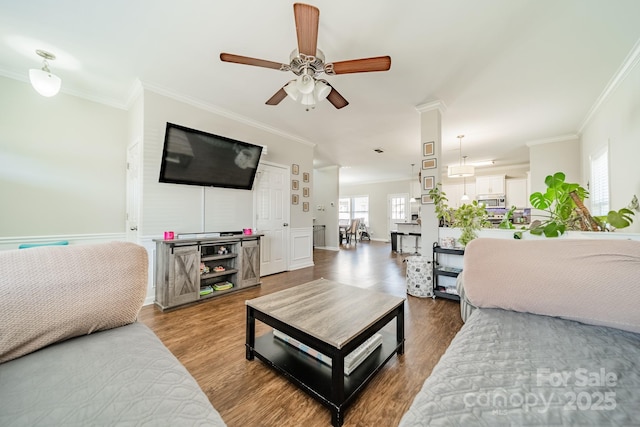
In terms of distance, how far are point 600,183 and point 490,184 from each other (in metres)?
3.70

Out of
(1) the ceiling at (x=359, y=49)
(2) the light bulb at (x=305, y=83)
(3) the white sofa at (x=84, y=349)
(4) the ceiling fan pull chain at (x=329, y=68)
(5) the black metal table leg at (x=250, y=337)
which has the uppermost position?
(1) the ceiling at (x=359, y=49)

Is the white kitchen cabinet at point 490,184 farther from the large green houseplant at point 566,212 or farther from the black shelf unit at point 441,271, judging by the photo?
the black shelf unit at point 441,271

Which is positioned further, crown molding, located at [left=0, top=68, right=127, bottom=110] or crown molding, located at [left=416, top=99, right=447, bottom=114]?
crown molding, located at [left=416, top=99, right=447, bottom=114]

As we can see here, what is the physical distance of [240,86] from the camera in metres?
2.95

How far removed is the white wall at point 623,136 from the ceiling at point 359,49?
0.24 m

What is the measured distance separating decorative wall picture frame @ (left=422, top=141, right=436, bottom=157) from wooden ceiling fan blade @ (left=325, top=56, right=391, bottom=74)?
1.81 metres

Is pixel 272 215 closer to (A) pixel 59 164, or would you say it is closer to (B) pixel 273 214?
(B) pixel 273 214

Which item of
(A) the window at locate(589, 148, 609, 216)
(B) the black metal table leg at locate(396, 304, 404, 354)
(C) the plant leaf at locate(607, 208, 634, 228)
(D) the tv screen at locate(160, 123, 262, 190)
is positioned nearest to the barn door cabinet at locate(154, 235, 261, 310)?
(D) the tv screen at locate(160, 123, 262, 190)

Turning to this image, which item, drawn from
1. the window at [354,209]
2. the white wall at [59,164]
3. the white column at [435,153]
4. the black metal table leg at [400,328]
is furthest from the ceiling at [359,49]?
the window at [354,209]

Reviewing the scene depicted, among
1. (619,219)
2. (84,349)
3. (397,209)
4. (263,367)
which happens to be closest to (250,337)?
(263,367)

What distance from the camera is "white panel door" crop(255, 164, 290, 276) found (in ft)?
13.9

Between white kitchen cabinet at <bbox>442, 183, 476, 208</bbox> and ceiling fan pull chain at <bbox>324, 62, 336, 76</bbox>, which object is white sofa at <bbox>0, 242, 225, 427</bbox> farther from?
white kitchen cabinet at <bbox>442, 183, 476, 208</bbox>

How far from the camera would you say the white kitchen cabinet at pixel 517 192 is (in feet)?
21.9

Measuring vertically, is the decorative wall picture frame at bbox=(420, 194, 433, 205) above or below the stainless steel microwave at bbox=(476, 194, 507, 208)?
below
